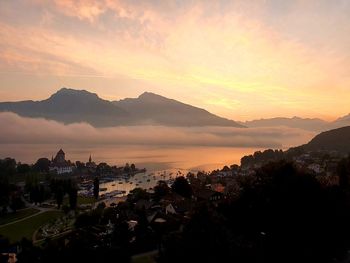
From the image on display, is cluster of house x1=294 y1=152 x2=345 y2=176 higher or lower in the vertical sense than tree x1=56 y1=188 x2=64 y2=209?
higher

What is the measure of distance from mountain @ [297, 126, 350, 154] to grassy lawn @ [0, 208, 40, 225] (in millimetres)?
66388

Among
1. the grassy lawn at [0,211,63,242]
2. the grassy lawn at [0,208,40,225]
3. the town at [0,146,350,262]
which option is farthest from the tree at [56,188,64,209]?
the grassy lawn at [0,208,40,225]

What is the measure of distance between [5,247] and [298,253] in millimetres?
13480

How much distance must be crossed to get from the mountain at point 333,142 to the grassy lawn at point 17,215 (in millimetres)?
66388

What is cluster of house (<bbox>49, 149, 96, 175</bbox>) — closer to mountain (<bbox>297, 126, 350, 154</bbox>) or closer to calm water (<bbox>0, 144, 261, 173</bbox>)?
calm water (<bbox>0, 144, 261, 173</bbox>)

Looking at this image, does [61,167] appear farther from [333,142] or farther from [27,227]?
[27,227]

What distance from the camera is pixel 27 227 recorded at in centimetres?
2983

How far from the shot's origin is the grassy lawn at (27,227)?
26.6 meters

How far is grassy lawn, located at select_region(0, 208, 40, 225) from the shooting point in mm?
33422

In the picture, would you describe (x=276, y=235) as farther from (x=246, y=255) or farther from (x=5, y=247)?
(x=5, y=247)

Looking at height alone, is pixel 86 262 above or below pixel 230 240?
below

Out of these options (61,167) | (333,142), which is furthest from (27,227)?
(333,142)

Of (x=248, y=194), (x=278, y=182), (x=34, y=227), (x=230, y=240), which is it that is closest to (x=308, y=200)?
(x=278, y=182)

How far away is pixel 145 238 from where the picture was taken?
53.5 ft
